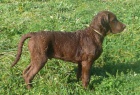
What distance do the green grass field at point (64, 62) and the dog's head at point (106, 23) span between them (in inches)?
32.5

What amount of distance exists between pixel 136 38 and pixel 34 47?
3.21 m

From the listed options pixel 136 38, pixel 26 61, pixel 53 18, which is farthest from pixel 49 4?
pixel 26 61

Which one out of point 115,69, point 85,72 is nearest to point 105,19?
point 85,72

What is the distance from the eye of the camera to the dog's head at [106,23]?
19.0 ft

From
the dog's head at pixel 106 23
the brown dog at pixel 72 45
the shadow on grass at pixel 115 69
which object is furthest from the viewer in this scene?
the shadow on grass at pixel 115 69

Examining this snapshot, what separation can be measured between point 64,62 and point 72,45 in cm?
102

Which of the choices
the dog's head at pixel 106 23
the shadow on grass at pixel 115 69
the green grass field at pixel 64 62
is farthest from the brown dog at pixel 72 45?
the shadow on grass at pixel 115 69

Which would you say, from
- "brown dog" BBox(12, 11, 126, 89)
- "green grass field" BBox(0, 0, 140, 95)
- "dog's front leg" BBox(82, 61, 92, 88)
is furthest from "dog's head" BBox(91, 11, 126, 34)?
"green grass field" BBox(0, 0, 140, 95)

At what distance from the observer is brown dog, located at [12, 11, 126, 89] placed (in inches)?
221

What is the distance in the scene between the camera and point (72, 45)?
5.80m

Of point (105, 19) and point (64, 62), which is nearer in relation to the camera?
point (105, 19)

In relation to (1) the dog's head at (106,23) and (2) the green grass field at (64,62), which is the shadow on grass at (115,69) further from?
(1) the dog's head at (106,23)

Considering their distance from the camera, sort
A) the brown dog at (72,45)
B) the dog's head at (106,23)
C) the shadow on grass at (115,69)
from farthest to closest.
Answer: the shadow on grass at (115,69) → the dog's head at (106,23) → the brown dog at (72,45)

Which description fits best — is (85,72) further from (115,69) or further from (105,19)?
(115,69)
